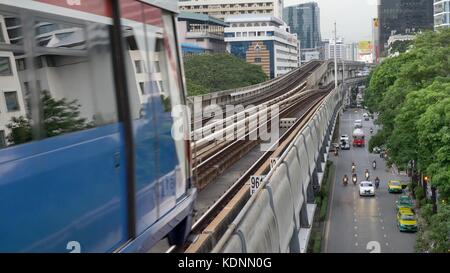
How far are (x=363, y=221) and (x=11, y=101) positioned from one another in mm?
20992

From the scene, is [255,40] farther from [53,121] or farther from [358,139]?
[53,121]

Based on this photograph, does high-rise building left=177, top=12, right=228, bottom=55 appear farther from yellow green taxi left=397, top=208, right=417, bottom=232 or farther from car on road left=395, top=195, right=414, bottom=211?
yellow green taxi left=397, top=208, right=417, bottom=232

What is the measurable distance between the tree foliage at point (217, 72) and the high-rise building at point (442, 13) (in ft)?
79.6

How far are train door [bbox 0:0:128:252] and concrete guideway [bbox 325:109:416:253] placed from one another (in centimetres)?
937

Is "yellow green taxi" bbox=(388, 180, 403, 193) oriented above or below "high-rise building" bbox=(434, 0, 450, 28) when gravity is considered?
below

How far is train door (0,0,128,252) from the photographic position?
3.45 m

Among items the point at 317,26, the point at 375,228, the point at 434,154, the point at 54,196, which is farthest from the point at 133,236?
the point at 317,26

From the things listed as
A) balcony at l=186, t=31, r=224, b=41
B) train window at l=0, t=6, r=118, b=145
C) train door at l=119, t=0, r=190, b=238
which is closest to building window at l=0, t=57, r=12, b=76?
train window at l=0, t=6, r=118, b=145

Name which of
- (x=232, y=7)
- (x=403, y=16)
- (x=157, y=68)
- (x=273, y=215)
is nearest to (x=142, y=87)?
(x=157, y=68)

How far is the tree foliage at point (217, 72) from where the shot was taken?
54.6 meters

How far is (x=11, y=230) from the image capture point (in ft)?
10.9

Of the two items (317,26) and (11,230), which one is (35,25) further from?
(317,26)

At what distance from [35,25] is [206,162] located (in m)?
10.7

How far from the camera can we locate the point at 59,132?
156 inches
